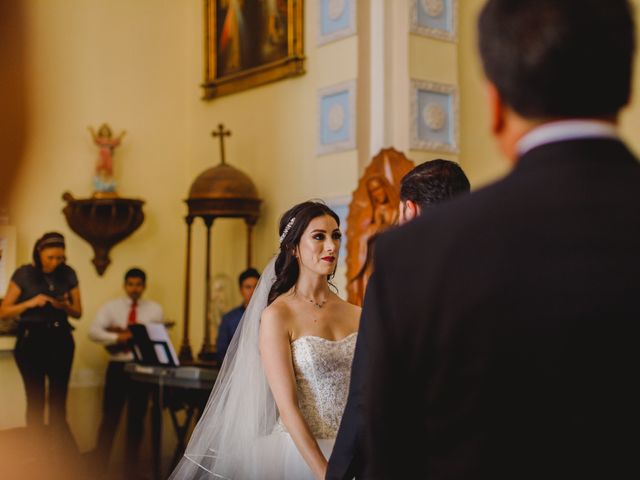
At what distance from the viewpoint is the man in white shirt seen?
8602 millimetres

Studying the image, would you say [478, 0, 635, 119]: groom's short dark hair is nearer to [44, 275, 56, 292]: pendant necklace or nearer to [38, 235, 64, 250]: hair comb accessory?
[38, 235, 64, 250]: hair comb accessory

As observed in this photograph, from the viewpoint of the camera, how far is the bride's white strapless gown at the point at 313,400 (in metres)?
3.79

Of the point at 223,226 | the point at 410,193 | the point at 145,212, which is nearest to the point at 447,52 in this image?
the point at 223,226

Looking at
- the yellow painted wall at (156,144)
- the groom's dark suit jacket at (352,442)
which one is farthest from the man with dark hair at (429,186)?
the yellow painted wall at (156,144)

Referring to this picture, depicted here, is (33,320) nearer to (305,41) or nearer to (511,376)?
(305,41)

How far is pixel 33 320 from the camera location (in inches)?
304

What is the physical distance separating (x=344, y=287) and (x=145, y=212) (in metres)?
2.96

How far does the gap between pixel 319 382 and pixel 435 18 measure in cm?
473

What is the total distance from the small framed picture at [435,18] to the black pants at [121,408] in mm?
4087

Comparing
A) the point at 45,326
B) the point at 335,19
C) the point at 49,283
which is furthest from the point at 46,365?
the point at 335,19

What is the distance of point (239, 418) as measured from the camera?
4.17 meters

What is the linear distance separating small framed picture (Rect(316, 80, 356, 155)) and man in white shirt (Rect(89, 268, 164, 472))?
2300 mm

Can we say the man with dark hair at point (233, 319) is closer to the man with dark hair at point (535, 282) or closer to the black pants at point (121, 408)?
the black pants at point (121, 408)

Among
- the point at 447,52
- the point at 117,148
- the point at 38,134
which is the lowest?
the point at 38,134
